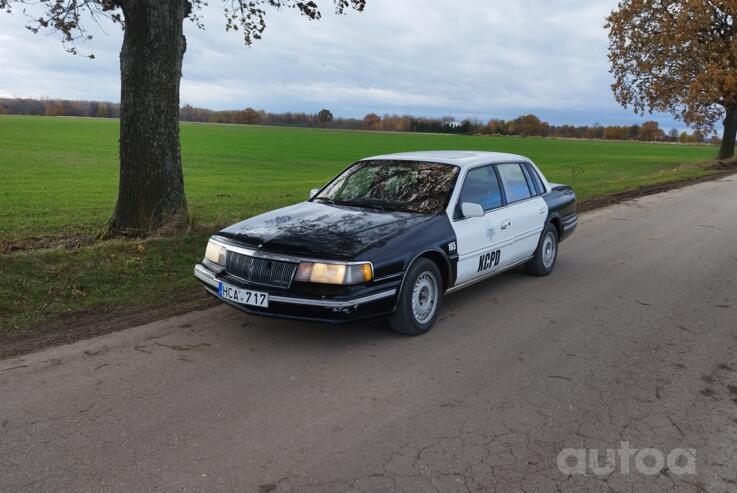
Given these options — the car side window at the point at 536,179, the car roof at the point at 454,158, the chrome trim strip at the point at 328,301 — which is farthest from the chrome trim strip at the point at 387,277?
the car side window at the point at 536,179

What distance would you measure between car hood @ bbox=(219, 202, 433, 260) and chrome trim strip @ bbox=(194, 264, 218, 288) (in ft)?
1.19

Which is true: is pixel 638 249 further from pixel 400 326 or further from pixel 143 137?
pixel 143 137

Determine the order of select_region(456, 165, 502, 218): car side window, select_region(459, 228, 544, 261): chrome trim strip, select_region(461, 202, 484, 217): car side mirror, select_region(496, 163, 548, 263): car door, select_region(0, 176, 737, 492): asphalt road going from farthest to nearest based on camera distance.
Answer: select_region(496, 163, 548, 263): car door < select_region(456, 165, 502, 218): car side window < select_region(459, 228, 544, 261): chrome trim strip < select_region(461, 202, 484, 217): car side mirror < select_region(0, 176, 737, 492): asphalt road

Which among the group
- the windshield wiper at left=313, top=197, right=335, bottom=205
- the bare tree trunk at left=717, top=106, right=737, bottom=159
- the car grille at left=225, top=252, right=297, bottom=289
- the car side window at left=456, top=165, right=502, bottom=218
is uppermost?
the bare tree trunk at left=717, top=106, right=737, bottom=159

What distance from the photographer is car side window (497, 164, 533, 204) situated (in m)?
6.54

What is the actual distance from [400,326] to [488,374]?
930mm

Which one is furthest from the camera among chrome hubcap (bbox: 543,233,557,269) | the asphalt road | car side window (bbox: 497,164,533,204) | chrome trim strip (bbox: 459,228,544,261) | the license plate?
chrome hubcap (bbox: 543,233,557,269)

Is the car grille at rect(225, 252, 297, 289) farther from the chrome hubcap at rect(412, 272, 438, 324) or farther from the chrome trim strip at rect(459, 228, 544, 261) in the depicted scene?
the chrome trim strip at rect(459, 228, 544, 261)

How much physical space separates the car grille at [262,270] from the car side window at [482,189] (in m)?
1.91

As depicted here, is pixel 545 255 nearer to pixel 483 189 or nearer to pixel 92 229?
pixel 483 189

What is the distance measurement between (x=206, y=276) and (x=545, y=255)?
4.25 m

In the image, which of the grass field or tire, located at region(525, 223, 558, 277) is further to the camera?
tire, located at region(525, 223, 558, 277)

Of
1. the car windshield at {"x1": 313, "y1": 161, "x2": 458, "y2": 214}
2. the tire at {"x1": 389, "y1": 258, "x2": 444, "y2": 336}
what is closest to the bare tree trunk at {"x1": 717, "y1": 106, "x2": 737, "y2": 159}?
the car windshield at {"x1": 313, "y1": 161, "x2": 458, "y2": 214}

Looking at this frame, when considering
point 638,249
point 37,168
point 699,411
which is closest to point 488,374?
point 699,411
